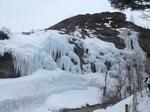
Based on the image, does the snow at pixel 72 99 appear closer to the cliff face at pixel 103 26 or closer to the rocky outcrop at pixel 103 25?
the cliff face at pixel 103 26

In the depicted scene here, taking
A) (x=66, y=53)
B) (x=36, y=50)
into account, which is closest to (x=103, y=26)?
(x=66, y=53)

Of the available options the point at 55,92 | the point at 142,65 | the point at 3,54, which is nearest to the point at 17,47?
the point at 3,54

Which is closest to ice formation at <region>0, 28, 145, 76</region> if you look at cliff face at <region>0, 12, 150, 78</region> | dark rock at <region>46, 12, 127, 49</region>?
cliff face at <region>0, 12, 150, 78</region>

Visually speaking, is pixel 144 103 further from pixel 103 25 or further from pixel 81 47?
pixel 103 25

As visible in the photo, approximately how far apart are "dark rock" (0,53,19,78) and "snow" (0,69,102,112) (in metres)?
0.61

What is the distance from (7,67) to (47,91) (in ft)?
8.60

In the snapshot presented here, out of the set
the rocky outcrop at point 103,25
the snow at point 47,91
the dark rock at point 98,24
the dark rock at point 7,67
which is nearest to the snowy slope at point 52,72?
the snow at point 47,91

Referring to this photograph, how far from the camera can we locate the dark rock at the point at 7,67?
91.5 feet

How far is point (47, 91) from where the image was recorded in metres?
28.4

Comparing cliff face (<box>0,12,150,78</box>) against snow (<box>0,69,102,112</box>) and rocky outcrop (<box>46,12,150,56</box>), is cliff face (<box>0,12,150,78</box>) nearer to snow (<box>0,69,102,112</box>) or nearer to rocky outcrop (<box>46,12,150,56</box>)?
rocky outcrop (<box>46,12,150,56</box>)

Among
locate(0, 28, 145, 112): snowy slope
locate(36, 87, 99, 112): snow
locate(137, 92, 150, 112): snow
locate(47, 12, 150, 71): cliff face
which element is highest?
locate(47, 12, 150, 71): cliff face

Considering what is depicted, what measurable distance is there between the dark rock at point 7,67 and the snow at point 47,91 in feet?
2.00

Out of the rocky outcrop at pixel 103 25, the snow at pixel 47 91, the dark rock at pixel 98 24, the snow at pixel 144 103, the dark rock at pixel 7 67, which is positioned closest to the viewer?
the snow at pixel 144 103

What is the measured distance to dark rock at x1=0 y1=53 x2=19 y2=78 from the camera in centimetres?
2789
